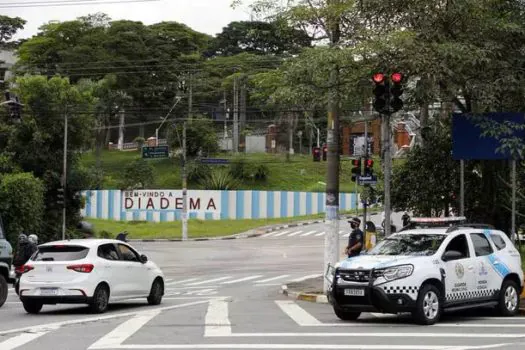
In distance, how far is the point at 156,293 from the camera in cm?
2152

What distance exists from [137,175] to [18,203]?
31726 millimetres

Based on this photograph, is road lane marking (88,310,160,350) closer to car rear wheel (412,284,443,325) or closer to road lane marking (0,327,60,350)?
road lane marking (0,327,60,350)

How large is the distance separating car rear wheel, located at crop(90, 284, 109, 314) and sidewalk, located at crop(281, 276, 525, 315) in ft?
18.0

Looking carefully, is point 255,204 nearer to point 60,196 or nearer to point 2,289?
A: point 60,196

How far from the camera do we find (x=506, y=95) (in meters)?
21.4

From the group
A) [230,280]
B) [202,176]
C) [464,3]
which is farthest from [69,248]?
[202,176]

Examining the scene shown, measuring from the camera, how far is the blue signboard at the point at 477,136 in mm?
20823

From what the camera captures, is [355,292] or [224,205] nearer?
[355,292]

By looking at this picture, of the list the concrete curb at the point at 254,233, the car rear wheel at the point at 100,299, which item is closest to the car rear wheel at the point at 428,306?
the car rear wheel at the point at 100,299

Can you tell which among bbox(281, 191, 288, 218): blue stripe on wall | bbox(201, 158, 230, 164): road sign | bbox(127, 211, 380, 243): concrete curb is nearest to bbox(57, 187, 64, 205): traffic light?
bbox(127, 211, 380, 243): concrete curb

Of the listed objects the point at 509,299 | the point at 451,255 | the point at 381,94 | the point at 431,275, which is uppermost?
the point at 381,94

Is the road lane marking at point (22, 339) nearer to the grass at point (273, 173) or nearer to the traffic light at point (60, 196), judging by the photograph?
the traffic light at point (60, 196)

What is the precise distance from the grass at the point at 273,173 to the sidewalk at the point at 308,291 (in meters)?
56.8

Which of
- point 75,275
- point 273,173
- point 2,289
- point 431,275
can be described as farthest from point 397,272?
point 273,173
